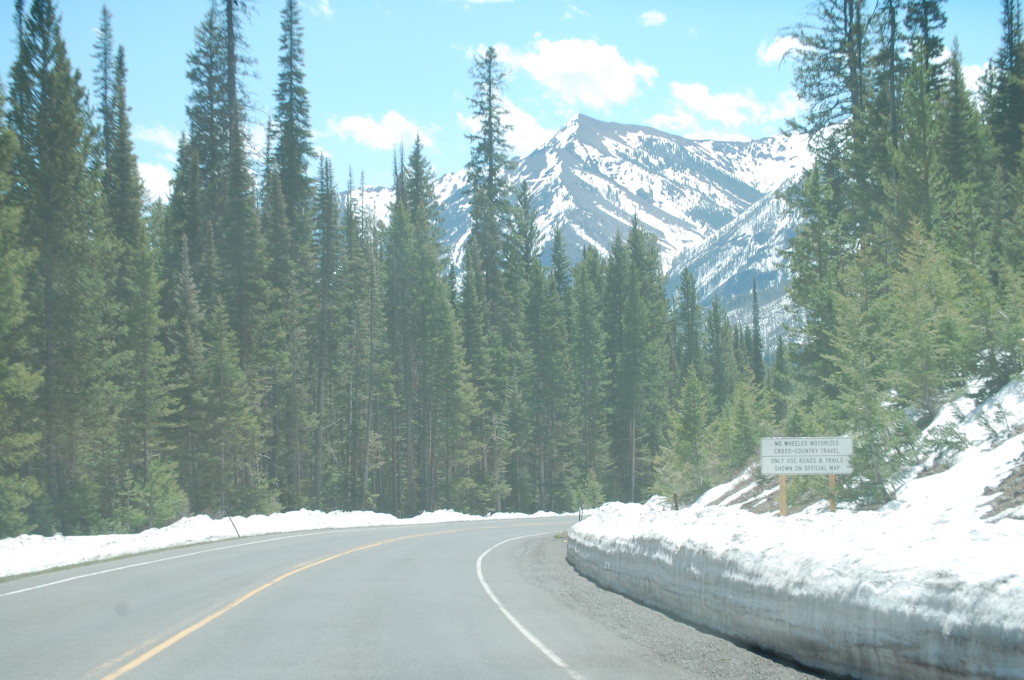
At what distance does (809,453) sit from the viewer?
51.5 feet

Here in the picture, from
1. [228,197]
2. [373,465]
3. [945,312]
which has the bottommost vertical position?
[373,465]

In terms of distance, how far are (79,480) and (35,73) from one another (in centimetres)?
1695

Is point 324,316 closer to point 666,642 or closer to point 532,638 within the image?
point 532,638

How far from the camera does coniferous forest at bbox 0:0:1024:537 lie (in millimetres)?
26578

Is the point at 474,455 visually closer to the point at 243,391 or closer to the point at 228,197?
the point at 243,391

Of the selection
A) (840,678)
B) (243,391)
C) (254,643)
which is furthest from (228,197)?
(840,678)

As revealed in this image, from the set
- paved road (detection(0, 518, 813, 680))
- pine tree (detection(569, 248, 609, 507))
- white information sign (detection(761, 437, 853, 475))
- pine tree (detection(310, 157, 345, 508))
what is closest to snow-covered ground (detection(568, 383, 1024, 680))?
paved road (detection(0, 518, 813, 680))

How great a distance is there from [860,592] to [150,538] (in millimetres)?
24791

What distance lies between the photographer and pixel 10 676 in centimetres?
785

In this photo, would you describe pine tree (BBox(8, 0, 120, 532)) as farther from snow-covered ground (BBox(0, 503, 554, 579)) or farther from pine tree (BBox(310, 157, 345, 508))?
pine tree (BBox(310, 157, 345, 508))

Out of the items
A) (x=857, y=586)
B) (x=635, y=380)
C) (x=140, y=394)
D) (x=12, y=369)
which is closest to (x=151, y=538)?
(x=12, y=369)

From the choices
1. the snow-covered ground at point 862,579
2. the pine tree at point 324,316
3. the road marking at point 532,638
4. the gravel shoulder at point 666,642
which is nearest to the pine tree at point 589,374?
the pine tree at point 324,316

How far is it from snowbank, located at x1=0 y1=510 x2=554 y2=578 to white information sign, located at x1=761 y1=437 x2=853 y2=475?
52.8ft

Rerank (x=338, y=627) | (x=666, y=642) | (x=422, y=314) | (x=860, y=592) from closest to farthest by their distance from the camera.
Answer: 1. (x=860, y=592)
2. (x=666, y=642)
3. (x=338, y=627)
4. (x=422, y=314)
